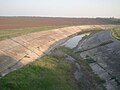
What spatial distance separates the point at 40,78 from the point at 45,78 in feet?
1.34

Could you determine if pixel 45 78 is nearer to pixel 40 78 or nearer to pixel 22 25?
pixel 40 78

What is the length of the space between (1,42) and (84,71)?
11131 millimetres

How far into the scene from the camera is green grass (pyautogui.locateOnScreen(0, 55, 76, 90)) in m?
18.1

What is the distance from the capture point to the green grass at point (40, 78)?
18.1 m

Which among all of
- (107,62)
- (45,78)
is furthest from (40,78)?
(107,62)

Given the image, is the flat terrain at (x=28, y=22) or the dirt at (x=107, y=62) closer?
the dirt at (x=107, y=62)

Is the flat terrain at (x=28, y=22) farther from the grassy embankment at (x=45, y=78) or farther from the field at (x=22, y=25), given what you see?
the grassy embankment at (x=45, y=78)

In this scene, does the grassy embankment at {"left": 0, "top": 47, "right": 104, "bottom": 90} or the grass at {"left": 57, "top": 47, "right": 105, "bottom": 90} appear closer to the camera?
the grassy embankment at {"left": 0, "top": 47, "right": 104, "bottom": 90}

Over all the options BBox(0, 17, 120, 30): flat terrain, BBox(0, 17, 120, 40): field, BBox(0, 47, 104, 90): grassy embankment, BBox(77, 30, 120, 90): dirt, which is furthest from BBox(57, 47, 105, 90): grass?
BBox(0, 17, 120, 30): flat terrain

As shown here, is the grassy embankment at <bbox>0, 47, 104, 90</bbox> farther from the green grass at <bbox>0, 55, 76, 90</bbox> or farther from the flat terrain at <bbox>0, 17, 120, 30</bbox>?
the flat terrain at <bbox>0, 17, 120, 30</bbox>

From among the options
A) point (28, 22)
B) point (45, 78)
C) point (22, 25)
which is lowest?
point (28, 22)

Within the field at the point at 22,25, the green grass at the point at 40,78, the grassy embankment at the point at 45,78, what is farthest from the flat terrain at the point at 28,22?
the green grass at the point at 40,78

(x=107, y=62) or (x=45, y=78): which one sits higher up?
(x=45, y=78)

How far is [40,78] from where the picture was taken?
65.6 ft
